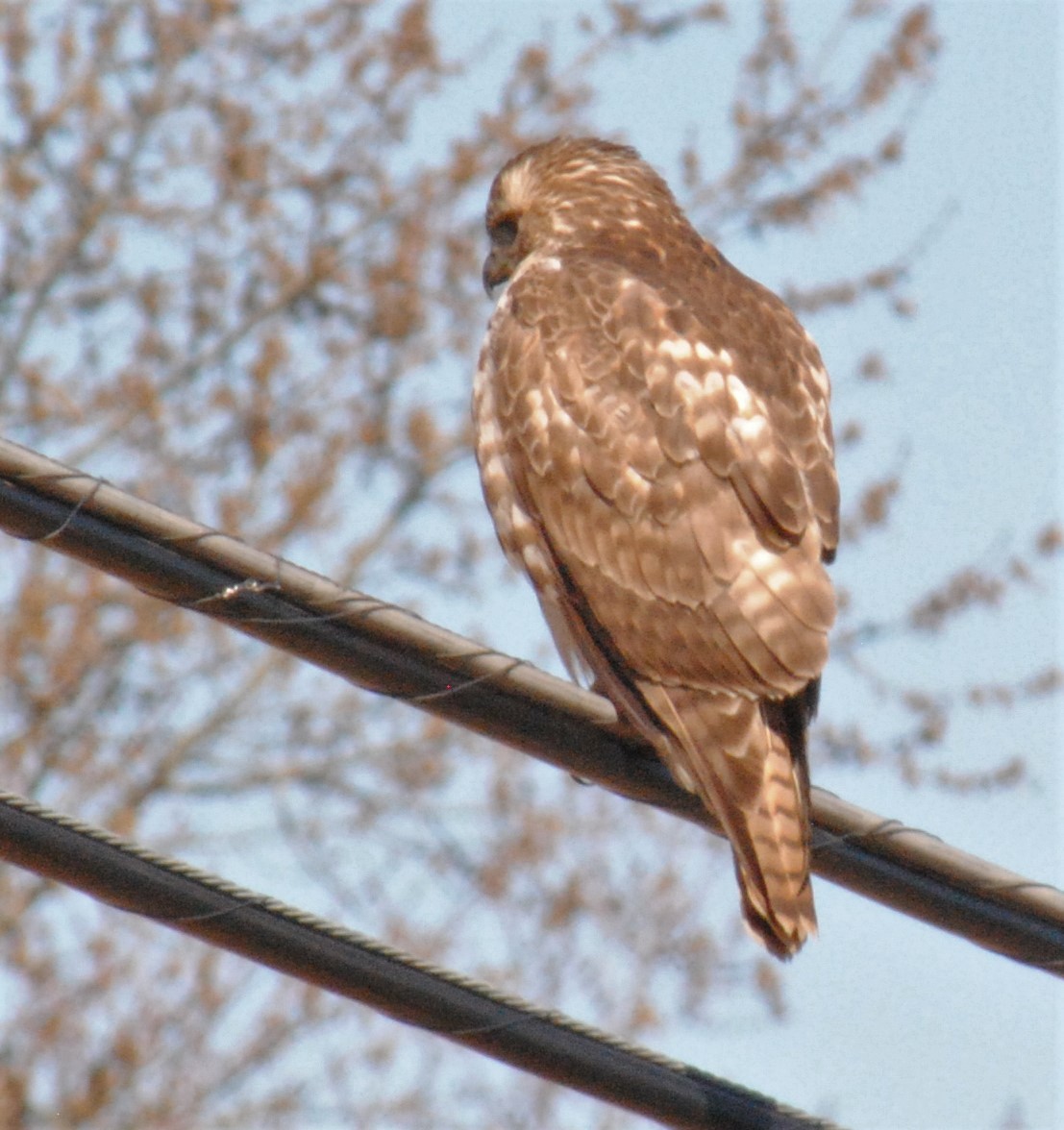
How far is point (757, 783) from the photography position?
4.62m

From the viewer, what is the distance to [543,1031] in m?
3.96

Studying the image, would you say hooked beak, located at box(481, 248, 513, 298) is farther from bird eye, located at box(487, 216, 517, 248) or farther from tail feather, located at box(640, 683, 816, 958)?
tail feather, located at box(640, 683, 816, 958)

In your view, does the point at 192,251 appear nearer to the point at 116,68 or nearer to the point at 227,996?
the point at 116,68

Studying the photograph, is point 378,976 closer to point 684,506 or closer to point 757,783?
point 757,783

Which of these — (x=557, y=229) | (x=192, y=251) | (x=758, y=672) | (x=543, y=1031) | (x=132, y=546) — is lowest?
(x=543, y=1031)

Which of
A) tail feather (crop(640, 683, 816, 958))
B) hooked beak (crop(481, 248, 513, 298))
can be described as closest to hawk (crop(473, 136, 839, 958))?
tail feather (crop(640, 683, 816, 958))

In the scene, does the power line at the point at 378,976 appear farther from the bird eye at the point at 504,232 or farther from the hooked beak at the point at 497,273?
the bird eye at the point at 504,232

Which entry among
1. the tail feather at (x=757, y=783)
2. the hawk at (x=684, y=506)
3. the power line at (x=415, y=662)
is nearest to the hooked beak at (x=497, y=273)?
the hawk at (x=684, y=506)

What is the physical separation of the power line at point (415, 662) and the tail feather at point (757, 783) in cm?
18

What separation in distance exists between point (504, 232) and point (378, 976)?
3.58 m

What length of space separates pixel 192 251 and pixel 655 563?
8.36 m

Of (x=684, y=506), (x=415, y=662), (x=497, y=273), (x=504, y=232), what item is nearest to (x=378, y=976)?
(x=415, y=662)

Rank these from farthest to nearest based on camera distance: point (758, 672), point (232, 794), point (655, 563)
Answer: point (232, 794), point (655, 563), point (758, 672)

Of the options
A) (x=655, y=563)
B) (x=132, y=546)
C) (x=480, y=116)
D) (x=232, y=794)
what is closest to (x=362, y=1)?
(x=480, y=116)
